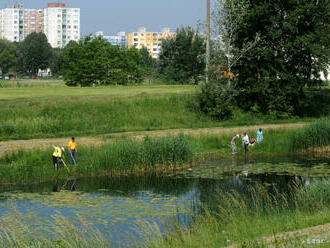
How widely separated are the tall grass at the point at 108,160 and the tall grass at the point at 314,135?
9.24 metres

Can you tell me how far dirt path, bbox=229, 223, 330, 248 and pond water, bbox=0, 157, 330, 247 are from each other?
13.6ft

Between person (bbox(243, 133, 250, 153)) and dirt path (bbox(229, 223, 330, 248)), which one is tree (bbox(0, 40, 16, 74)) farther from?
dirt path (bbox(229, 223, 330, 248))

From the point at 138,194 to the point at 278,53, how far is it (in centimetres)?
3039

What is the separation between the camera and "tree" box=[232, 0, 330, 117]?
50.8 m

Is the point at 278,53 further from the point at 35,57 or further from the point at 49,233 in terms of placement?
the point at 35,57

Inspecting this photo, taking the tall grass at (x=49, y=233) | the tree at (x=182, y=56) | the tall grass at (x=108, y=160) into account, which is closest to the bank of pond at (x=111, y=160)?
the tall grass at (x=108, y=160)

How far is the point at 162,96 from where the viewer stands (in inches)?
2117

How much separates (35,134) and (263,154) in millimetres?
15901

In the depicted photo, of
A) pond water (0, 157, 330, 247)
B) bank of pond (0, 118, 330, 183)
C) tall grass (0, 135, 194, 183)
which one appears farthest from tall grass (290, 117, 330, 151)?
tall grass (0, 135, 194, 183)

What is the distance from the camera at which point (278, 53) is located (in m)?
52.1

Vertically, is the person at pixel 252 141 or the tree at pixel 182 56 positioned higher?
the tree at pixel 182 56

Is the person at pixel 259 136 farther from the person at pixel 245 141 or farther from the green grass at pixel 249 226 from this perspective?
the green grass at pixel 249 226

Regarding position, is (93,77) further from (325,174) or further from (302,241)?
(302,241)

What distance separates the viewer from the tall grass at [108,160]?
28.4 metres
